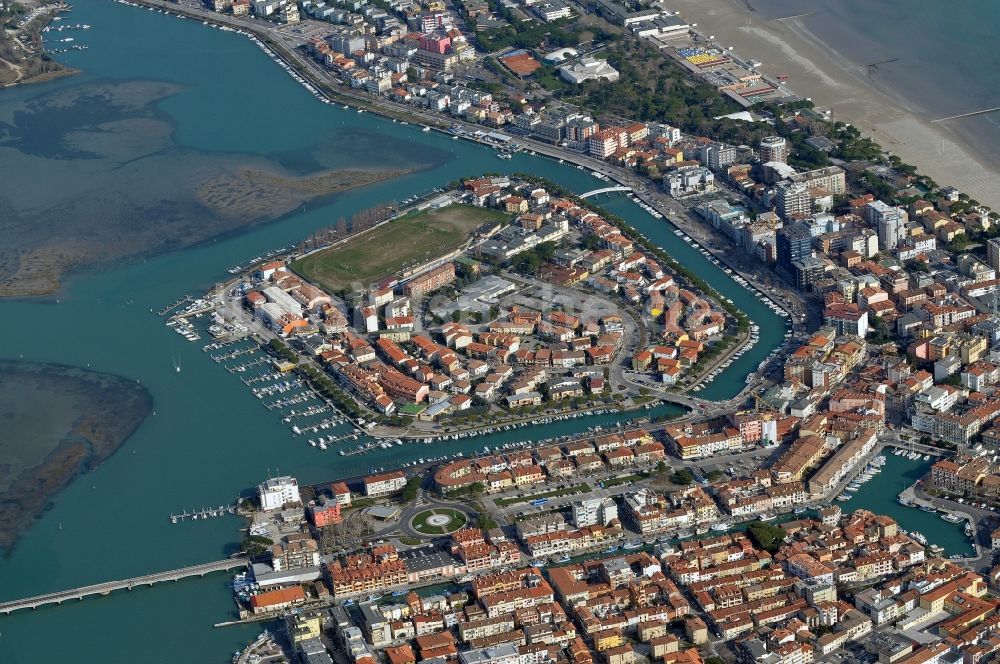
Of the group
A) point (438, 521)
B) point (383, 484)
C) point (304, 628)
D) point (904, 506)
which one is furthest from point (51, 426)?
point (904, 506)

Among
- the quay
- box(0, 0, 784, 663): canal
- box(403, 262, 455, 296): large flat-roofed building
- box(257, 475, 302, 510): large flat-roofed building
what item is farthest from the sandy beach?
box(257, 475, 302, 510): large flat-roofed building

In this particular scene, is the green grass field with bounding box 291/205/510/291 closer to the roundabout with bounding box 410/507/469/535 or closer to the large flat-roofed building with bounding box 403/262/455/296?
the large flat-roofed building with bounding box 403/262/455/296

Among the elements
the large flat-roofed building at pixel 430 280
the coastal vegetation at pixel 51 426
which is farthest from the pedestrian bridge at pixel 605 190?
the coastal vegetation at pixel 51 426

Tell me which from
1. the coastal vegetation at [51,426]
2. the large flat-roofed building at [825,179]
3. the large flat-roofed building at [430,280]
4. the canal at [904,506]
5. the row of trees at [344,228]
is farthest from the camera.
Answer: the large flat-roofed building at [825,179]

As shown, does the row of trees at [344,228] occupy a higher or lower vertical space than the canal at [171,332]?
higher

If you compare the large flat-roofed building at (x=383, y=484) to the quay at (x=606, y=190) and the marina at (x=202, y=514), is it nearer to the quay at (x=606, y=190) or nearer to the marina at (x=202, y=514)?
the marina at (x=202, y=514)

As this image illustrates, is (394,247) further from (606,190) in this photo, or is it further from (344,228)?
(606,190)
